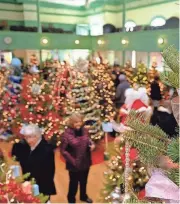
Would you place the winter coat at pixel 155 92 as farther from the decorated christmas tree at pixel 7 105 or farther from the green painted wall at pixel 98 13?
the decorated christmas tree at pixel 7 105

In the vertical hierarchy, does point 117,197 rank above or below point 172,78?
below

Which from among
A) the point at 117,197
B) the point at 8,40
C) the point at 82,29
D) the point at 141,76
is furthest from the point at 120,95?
the point at 117,197

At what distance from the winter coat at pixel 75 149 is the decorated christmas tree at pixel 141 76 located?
170 inches

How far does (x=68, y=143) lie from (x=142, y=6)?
10.0 ft

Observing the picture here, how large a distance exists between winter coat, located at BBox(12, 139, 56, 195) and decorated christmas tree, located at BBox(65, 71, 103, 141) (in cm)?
281

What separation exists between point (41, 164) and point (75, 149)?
65 cm

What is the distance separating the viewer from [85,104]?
6395 mm

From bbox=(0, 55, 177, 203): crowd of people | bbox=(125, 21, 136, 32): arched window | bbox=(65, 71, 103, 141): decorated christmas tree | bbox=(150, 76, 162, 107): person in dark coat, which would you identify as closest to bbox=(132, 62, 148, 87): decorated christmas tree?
bbox=(150, 76, 162, 107): person in dark coat

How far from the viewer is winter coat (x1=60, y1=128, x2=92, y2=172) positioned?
12.2 ft

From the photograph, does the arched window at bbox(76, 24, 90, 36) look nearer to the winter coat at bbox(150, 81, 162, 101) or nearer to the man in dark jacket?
the man in dark jacket

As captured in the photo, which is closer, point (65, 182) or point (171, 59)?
point (171, 59)

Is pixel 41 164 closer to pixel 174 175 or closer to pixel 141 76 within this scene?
pixel 174 175

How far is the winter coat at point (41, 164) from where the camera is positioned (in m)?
3.22

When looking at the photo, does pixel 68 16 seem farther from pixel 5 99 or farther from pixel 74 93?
pixel 5 99
